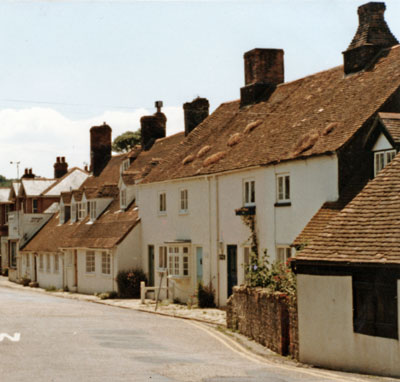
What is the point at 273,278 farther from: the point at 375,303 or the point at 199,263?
the point at 199,263

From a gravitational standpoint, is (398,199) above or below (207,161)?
below

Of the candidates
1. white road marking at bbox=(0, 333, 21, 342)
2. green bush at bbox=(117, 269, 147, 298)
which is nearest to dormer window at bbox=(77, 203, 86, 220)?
green bush at bbox=(117, 269, 147, 298)

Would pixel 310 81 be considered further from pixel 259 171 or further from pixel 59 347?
pixel 59 347

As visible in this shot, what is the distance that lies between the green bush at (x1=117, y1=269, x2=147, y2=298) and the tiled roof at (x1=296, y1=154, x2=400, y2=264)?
21.1 meters

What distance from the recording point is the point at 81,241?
4234 cm

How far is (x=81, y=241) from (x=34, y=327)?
20336 millimetres

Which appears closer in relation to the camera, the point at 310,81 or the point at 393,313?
the point at 393,313

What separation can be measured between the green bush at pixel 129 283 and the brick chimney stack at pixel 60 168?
2858 centimetres

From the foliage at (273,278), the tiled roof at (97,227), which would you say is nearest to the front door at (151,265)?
the tiled roof at (97,227)

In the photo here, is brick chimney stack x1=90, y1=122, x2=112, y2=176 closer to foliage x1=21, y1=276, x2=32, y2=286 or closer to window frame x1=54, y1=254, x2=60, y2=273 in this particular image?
window frame x1=54, y1=254, x2=60, y2=273

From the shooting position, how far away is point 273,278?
2014 centimetres

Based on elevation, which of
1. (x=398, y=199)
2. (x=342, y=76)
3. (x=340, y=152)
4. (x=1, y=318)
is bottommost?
(x=1, y=318)

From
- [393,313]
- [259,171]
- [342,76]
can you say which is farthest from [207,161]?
[393,313]

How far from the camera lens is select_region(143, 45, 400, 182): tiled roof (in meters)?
23.7
